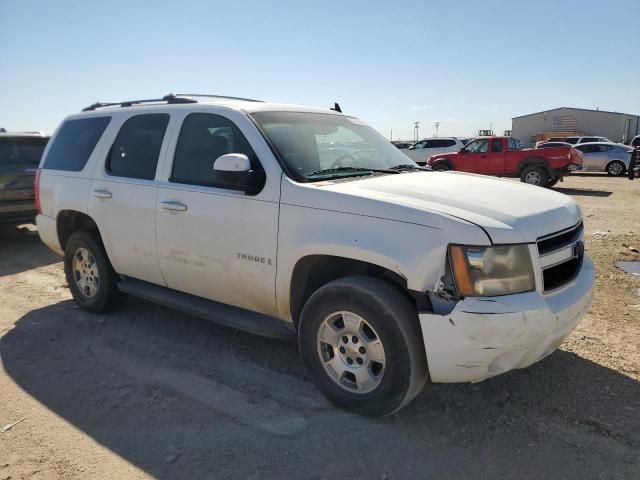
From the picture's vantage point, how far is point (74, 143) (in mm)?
5062

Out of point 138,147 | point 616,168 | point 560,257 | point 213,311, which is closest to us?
point 560,257

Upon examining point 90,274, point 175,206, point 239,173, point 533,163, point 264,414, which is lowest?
point 264,414

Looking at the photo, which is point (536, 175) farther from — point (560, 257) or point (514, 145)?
point (560, 257)

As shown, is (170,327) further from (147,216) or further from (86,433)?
(86,433)

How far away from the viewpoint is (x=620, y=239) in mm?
7969

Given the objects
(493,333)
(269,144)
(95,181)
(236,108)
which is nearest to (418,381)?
(493,333)

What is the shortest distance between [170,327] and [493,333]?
3.11 metres

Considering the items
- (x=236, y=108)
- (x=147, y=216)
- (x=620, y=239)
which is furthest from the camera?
(x=620, y=239)

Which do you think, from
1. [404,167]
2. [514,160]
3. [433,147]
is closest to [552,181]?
[514,160]

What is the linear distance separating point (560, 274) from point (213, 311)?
2.43 meters

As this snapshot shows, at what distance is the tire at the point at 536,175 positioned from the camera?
52.7 feet

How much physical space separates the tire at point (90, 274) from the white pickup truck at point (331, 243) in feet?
0.08

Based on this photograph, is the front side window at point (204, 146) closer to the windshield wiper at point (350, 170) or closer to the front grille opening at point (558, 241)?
the windshield wiper at point (350, 170)

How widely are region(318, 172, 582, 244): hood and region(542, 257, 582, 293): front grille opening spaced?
0.75 ft
